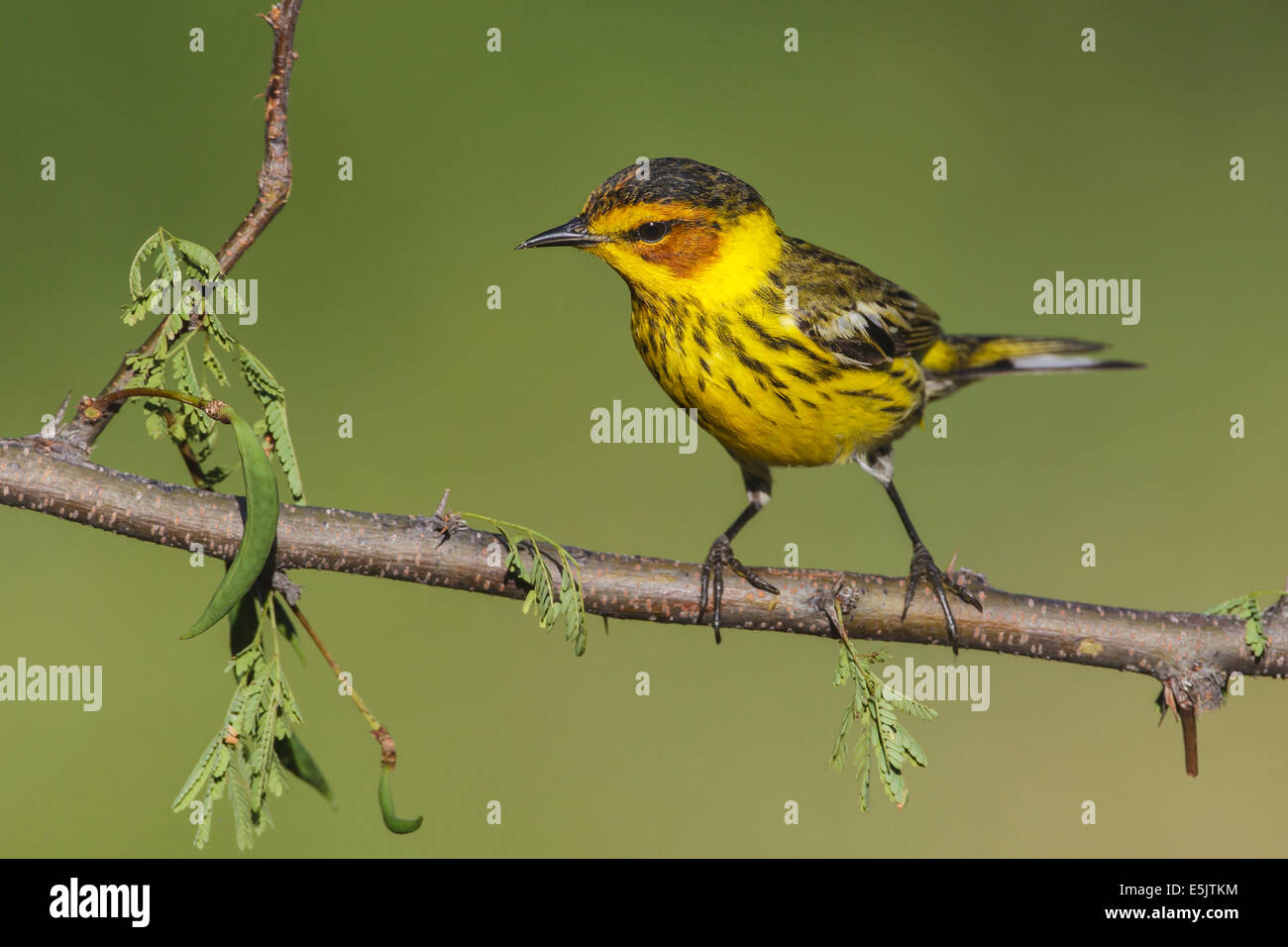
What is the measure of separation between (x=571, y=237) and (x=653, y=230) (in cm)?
29

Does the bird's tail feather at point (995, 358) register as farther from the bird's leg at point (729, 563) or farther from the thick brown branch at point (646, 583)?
the thick brown branch at point (646, 583)

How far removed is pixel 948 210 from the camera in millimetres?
7828

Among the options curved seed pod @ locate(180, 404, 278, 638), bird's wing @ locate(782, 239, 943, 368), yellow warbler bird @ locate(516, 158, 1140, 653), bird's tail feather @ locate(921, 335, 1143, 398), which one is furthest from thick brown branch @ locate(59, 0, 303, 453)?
bird's tail feather @ locate(921, 335, 1143, 398)

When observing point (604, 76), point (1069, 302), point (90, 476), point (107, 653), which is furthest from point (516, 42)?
point (90, 476)

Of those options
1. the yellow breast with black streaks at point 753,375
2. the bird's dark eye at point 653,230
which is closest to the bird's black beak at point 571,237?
the bird's dark eye at point 653,230

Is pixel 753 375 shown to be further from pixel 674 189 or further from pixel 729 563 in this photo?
pixel 729 563

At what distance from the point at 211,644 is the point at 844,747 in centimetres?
443

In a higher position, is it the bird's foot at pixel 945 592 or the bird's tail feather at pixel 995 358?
the bird's tail feather at pixel 995 358

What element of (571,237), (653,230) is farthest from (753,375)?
(571,237)

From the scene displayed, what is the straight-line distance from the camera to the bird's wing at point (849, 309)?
4.11 metres

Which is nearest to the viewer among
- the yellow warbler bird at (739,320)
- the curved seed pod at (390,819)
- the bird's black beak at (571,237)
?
the curved seed pod at (390,819)

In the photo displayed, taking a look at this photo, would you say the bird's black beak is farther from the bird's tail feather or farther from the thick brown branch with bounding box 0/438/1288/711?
the bird's tail feather

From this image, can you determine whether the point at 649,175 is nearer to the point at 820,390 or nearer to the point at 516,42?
the point at 820,390

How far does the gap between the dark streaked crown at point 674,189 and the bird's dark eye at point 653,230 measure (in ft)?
0.23
